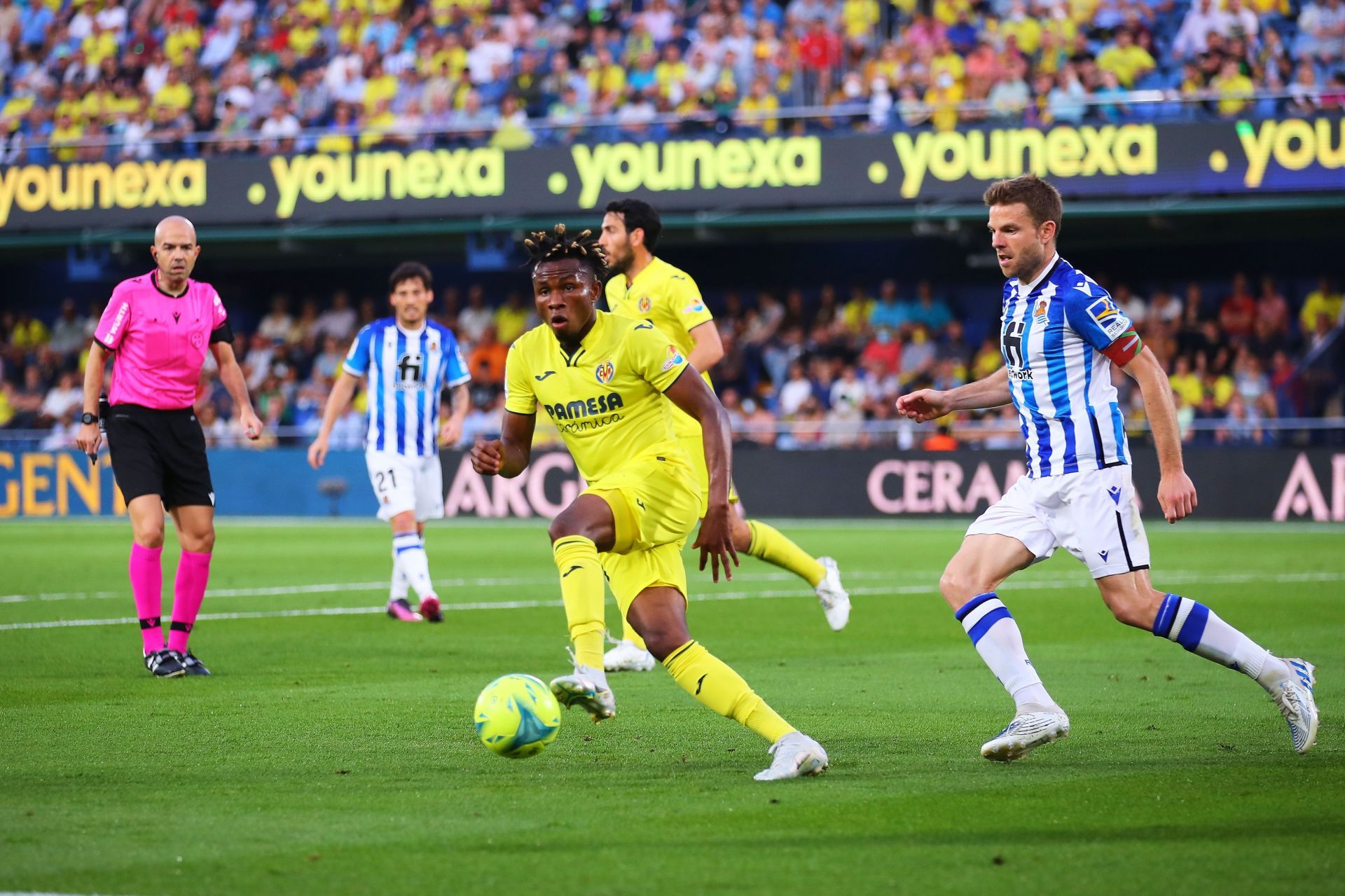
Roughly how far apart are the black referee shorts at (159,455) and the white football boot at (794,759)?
434 centimetres

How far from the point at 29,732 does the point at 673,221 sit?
19750mm

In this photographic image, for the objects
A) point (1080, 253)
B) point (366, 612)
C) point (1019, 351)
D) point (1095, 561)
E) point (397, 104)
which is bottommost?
A: point (366, 612)

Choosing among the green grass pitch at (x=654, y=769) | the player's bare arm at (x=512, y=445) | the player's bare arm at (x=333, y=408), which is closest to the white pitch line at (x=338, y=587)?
the green grass pitch at (x=654, y=769)

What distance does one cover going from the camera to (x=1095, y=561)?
241 inches

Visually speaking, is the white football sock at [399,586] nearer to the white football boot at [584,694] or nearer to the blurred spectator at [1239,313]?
the white football boot at [584,694]

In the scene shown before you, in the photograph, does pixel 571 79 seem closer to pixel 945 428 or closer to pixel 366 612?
pixel 945 428

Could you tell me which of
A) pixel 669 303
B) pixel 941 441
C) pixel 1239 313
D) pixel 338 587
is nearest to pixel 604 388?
pixel 669 303

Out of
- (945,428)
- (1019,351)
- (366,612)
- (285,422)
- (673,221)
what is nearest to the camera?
(1019,351)

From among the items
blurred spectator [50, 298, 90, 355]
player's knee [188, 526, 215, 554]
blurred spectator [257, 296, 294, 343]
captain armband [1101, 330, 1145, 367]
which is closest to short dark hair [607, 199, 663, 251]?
player's knee [188, 526, 215, 554]

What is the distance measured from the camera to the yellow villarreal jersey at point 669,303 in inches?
368

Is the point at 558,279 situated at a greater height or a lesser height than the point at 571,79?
lesser

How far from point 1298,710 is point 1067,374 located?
4.74 ft

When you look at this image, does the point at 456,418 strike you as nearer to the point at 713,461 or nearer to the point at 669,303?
the point at 669,303

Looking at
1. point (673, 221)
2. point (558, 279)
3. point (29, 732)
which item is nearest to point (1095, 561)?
point (558, 279)
